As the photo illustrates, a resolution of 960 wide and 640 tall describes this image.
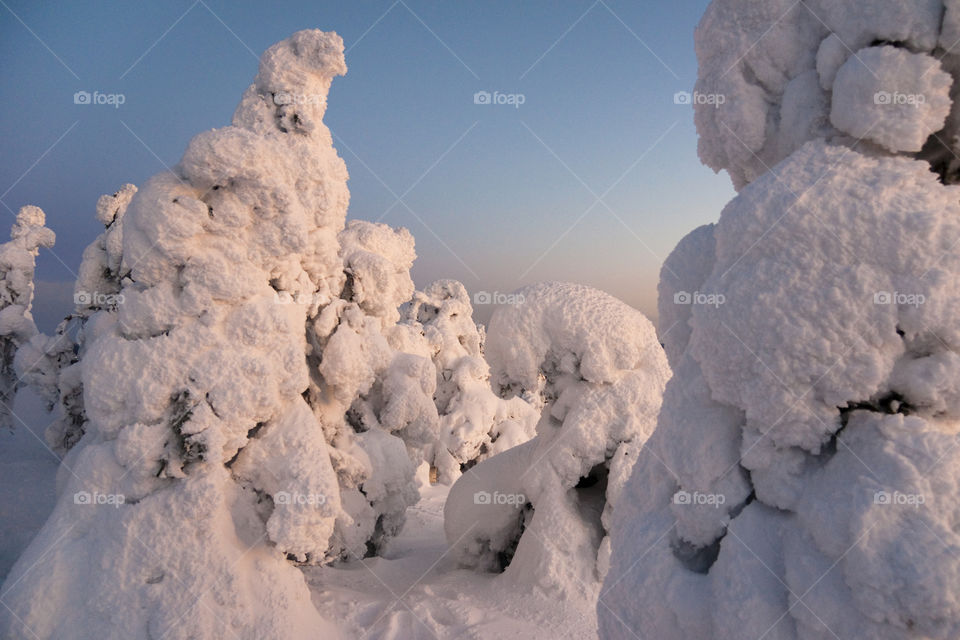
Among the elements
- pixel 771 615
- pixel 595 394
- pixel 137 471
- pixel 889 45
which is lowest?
pixel 595 394

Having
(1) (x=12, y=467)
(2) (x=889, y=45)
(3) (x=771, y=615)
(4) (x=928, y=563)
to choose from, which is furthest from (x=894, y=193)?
(1) (x=12, y=467)

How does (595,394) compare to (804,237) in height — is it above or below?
below

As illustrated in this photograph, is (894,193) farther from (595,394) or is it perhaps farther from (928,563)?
(595,394)

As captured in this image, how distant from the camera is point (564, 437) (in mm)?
5441

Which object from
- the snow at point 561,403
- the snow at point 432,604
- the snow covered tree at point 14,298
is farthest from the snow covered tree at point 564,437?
the snow covered tree at point 14,298

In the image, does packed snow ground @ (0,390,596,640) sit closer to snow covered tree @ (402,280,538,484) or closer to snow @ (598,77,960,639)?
snow @ (598,77,960,639)

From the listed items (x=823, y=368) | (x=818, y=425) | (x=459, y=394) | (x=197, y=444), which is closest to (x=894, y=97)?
(x=823, y=368)

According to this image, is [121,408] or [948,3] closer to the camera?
[948,3]

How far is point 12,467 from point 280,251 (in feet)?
26.9

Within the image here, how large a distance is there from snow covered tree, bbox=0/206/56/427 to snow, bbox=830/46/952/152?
1434 cm

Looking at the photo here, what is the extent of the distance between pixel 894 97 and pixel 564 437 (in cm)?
406

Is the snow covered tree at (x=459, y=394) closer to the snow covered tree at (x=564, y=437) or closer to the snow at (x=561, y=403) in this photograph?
the snow at (x=561, y=403)

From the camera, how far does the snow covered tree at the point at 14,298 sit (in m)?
11.7

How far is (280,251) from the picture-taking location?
15.0 feet
